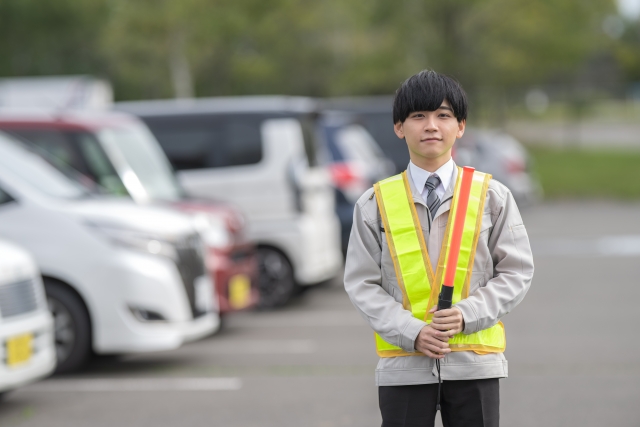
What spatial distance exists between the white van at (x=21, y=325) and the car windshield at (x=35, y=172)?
1.50 metres

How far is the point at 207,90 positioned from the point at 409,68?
38.2 ft

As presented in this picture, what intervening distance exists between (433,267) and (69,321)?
481cm

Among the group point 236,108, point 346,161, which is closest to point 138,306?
point 236,108

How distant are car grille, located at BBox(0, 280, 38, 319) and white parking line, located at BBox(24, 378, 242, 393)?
3.66 ft

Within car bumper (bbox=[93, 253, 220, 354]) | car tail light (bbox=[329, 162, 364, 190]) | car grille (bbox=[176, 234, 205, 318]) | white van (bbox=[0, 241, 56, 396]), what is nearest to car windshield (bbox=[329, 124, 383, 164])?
car tail light (bbox=[329, 162, 364, 190])

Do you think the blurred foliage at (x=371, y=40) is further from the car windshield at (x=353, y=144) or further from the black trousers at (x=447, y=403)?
the black trousers at (x=447, y=403)

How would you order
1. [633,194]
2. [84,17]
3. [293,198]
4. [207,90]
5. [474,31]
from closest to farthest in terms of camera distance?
[293,198]
[633,194]
[474,31]
[207,90]
[84,17]

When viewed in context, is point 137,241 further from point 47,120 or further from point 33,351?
point 47,120

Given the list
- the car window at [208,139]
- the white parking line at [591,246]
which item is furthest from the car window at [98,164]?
the white parking line at [591,246]

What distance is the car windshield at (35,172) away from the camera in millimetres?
7941

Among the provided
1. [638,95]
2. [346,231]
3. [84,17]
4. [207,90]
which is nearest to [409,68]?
[207,90]

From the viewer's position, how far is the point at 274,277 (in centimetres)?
1135

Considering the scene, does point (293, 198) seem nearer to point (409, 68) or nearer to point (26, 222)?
point (26, 222)

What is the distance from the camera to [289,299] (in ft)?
40.2
